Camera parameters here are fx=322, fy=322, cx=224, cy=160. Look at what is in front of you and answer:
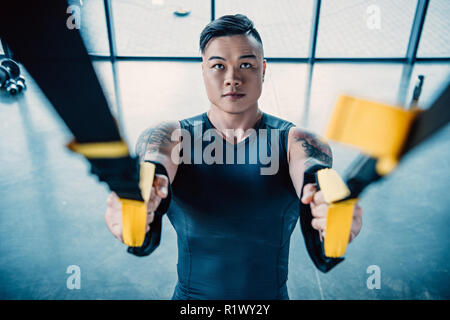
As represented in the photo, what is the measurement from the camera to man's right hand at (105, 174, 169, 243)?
73cm

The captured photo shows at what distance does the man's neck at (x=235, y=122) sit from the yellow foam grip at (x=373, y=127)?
558mm

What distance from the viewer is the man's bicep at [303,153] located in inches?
35.9

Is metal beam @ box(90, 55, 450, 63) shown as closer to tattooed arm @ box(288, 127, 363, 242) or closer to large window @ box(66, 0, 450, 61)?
large window @ box(66, 0, 450, 61)

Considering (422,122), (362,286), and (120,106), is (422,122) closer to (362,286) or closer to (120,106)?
(362,286)

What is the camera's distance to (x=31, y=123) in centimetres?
377

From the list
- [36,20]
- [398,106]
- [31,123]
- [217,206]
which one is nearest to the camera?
[36,20]

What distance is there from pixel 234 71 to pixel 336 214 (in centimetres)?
53

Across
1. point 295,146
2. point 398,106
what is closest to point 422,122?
point 398,106

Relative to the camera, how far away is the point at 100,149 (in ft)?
1.51

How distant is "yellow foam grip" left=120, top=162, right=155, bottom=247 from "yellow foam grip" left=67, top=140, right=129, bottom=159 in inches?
7.0

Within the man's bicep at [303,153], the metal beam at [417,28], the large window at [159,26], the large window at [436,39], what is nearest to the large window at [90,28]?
the man's bicep at [303,153]

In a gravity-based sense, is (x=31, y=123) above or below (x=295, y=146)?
below

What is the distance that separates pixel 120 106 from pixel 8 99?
5.30ft

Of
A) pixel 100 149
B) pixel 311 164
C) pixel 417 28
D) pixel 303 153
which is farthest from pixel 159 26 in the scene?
pixel 100 149
